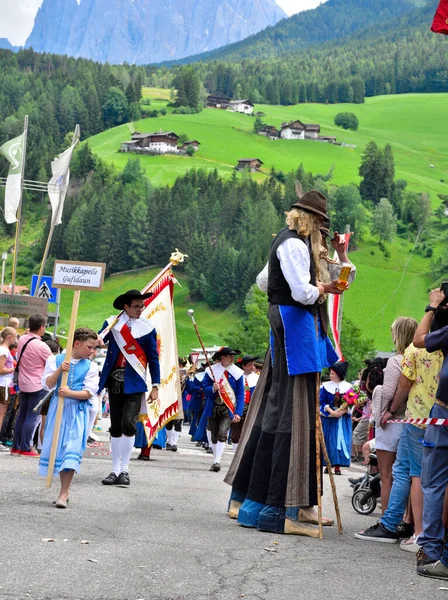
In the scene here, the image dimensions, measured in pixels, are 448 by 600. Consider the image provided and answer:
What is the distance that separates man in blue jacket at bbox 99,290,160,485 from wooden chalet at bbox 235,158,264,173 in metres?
180

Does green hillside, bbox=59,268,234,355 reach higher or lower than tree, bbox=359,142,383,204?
lower

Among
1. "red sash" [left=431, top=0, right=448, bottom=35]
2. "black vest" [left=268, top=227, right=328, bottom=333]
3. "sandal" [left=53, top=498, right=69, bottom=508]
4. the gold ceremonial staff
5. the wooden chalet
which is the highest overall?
"red sash" [left=431, top=0, right=448, bottom=35]

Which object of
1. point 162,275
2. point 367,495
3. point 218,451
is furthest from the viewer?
point 218,451

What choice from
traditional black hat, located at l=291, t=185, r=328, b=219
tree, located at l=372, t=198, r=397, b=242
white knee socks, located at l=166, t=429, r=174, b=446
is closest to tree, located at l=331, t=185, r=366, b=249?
tree, located at l=372, t=198, r=397, b=242

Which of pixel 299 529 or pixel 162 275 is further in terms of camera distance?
pixel 162 275

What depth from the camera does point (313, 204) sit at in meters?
8.64

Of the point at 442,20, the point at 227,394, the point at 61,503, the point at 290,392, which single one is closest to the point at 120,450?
the point at 61,503

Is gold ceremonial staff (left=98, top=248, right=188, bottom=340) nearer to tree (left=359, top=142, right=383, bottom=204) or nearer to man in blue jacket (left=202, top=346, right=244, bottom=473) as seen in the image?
man in blue jacket (left=202, top=346, right=244, bottom=473)

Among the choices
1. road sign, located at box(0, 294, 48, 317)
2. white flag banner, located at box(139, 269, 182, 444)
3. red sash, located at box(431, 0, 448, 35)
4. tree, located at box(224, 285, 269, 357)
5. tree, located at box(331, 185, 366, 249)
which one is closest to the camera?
red sash, located at box(431, 0, 448, 35)

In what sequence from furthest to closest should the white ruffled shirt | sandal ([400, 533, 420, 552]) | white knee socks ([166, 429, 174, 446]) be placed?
white knee socks ([166, 429, 174, 446])
the white ruffled shirt
sandal ([400, 533, 420, 552])

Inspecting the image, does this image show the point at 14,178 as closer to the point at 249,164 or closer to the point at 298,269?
the point at 298,269

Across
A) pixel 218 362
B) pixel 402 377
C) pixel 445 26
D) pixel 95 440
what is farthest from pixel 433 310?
pixel 95 440

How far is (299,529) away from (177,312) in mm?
133479

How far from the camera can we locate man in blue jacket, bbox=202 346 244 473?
654 inches
